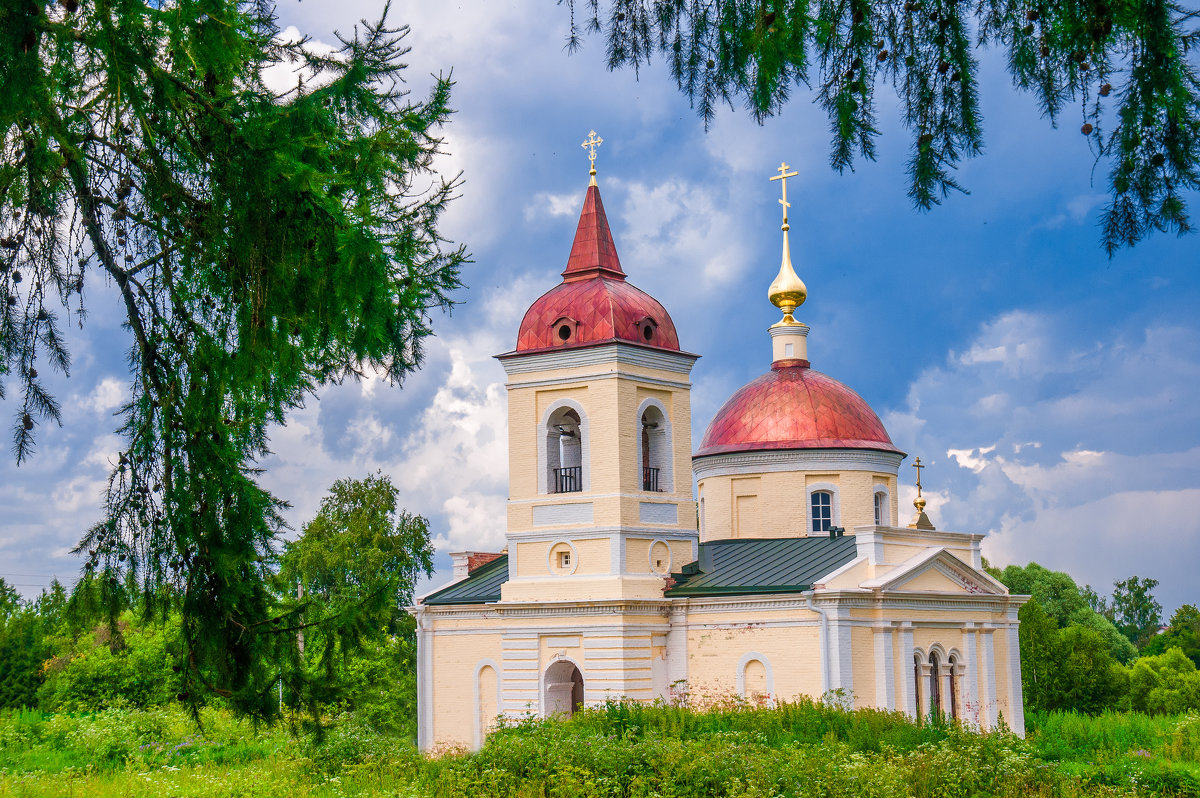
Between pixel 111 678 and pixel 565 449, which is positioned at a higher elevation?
pixel 565 449

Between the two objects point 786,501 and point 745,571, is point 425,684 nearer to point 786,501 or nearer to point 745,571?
point 745,571

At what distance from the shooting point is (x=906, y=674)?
21766 millimetres

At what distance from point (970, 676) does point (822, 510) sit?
5.47 m

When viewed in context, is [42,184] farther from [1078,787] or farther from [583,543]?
[583,543]

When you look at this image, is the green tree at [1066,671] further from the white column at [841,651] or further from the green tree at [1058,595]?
the white column at [841,651]

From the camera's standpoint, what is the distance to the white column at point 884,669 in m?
21.3

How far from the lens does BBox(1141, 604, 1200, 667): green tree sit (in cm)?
6450

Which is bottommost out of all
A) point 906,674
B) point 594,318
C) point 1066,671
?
point 1066,671

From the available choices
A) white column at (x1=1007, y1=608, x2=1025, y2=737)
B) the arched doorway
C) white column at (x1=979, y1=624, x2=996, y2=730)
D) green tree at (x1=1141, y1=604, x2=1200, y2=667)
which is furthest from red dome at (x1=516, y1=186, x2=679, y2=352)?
green tree at (x1=1141, y1=604, x2=1200, y2=667)

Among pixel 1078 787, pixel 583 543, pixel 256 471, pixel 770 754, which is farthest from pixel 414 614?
pixel 256 471

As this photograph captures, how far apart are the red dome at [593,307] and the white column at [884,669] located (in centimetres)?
699

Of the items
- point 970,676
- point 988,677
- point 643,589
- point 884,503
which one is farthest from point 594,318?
point 988,677

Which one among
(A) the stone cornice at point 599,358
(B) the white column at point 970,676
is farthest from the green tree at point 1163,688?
(A) the stone cornice at point 599,358

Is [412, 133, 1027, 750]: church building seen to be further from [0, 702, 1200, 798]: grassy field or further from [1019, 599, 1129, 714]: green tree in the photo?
[1019, 599, 1129, 714]: green tree
